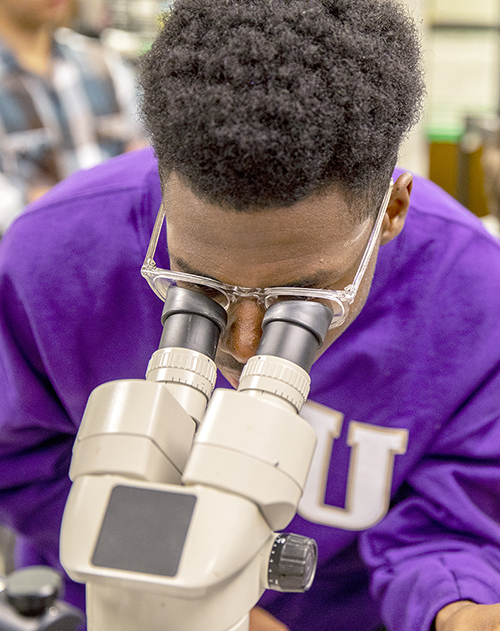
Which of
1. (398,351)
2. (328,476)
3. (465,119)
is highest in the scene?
(398,351)

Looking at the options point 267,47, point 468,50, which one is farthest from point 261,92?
point 468,50

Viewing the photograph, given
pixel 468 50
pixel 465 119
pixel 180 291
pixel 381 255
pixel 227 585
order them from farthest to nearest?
pixel 468 50, pixel 465 119, pixel 381 255, pixel 180 291, pixel 227 585

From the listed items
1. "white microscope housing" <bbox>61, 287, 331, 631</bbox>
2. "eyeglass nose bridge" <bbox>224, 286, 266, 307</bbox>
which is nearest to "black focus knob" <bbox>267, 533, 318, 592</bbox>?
"white microscope housing" <bbox>61, 287, 331, 631</bbox>

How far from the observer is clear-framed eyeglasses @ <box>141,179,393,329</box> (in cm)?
70

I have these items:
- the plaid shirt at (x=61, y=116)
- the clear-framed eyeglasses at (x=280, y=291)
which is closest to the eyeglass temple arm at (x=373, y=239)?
the clear-framed eyeglasses at (x=280, y=291)

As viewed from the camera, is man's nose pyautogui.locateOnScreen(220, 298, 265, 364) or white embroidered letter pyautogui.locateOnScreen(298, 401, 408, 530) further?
white embroidered letter pyautogui.locateOnScreen(298, 401, 408, 530)

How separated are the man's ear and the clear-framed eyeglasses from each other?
0.11 ft

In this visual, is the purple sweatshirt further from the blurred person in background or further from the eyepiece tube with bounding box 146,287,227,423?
the blurred person in background

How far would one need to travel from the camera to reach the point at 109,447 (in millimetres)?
577

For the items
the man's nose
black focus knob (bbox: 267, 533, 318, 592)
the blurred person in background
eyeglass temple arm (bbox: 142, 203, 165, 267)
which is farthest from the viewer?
the blurred person in background

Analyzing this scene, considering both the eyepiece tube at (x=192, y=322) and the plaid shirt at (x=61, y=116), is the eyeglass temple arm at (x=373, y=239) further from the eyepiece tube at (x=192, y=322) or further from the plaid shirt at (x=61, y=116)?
the plaid shirt at (x=61, y=116)

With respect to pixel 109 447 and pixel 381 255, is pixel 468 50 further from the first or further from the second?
pixel 109 447

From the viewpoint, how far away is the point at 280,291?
698 mm

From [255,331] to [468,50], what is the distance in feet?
9.82
